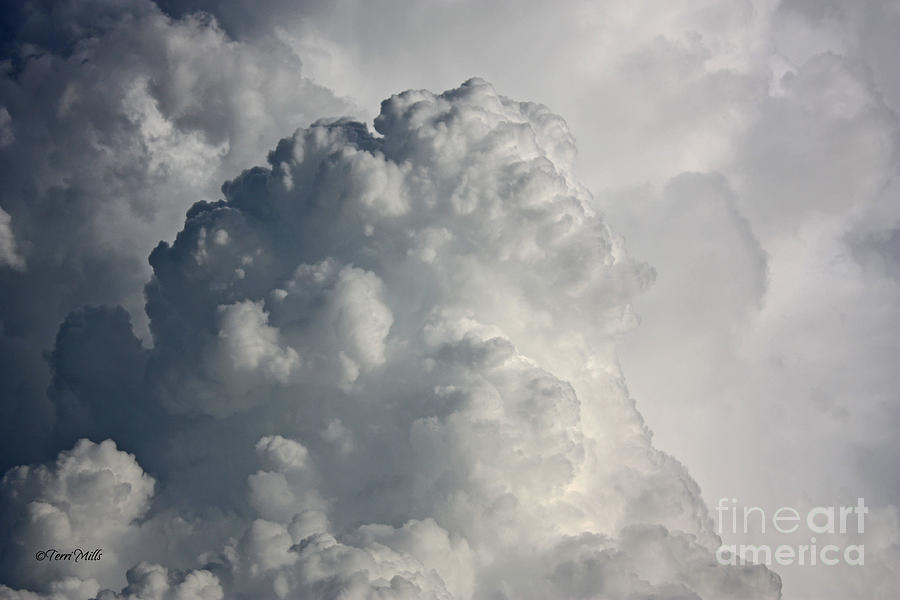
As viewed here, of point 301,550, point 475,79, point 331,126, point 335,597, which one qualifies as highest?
point 475,79

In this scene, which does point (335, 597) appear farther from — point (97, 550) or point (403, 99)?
point (403, 99)

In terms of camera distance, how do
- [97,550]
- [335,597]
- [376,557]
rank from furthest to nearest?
[97,550], [376,557], [335,597]

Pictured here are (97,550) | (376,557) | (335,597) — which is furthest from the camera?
(97,550)

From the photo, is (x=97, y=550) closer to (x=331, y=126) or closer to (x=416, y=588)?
(x=416, y=588)

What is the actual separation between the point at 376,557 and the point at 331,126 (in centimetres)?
4897

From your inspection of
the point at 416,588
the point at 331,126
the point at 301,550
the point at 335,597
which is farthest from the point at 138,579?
the point at 331,126

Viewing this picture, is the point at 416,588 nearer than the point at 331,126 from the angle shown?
Yes

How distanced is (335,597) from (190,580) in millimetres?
16490

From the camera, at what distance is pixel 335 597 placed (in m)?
75.9

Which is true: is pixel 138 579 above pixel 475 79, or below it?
below

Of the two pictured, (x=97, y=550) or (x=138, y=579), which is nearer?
(x=138, y=579)

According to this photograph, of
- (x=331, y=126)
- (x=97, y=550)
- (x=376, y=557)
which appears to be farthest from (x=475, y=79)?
(x=97, y=550)

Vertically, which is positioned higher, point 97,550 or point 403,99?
point 403,99

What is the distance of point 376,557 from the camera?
83250mm
